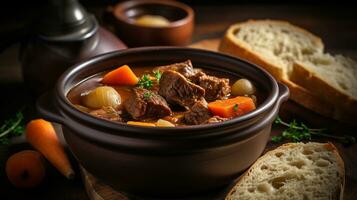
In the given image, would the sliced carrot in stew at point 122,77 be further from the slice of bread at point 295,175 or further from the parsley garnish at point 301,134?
the parsley garnish at point 301,134

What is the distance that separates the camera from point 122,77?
3.41 m

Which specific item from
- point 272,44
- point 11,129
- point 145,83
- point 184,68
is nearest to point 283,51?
point 272,44

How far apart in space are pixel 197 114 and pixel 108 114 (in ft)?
1.54

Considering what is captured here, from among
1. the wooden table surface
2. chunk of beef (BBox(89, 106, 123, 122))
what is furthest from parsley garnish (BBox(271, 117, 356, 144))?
chunk of beef (BBox(89, 106, 123, 122))

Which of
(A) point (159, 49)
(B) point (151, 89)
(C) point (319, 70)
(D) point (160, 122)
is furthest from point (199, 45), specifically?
(D) point (160, 122)

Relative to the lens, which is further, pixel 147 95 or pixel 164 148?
pixel 147 95

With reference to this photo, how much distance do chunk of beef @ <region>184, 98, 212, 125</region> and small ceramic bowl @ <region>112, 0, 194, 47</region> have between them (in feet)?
6.39

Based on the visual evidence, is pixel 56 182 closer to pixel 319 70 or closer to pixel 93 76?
pixel 93 76

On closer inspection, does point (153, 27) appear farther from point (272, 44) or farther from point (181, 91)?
point (181, 91)

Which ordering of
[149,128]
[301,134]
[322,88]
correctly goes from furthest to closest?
[322,88], [301,134], [149,128]

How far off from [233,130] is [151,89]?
0.73m

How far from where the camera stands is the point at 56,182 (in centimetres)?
348

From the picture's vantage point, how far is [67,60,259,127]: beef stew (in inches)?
118

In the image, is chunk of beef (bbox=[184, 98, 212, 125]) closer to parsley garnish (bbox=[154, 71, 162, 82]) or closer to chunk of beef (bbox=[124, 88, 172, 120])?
chunk of beef (bbox=[124, 88, 172, 120])
